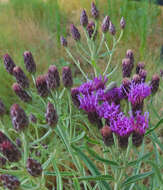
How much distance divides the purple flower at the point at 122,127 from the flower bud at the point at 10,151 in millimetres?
365

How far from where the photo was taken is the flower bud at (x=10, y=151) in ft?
2.80

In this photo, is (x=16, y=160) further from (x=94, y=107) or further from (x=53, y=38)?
(x=53, y=38)

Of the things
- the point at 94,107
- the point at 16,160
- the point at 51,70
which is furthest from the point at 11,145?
the point at 51,70

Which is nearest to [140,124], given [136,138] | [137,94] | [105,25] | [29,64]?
[136,138]

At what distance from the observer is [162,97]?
2631mm

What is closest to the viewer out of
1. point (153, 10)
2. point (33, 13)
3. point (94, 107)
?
point (94, 107)

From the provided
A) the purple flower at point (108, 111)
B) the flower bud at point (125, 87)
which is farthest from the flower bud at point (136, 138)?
the flower bud at point (125, 87)

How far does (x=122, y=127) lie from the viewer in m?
0.93

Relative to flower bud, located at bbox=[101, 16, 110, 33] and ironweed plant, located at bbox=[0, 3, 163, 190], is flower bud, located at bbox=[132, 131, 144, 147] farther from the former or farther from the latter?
flower bud, located at bbox=[101, 16, 110, 33]

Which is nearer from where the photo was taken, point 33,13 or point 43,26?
point 43,26

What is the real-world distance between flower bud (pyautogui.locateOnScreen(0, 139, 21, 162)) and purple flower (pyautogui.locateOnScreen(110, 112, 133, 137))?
1.20ft

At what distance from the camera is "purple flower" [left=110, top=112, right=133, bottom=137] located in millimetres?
923

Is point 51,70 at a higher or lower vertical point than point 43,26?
lower

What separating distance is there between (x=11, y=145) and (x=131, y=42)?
389 cm
